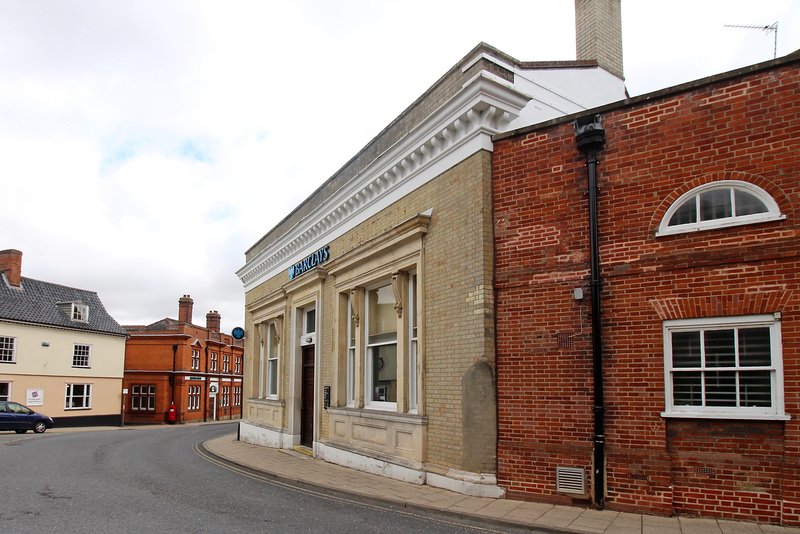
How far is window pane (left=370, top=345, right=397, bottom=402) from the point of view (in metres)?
11.7

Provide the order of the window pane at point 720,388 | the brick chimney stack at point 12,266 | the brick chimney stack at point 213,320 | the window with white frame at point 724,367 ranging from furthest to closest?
the brick chimney stack at point 213,320
the brick chimney stack at point 12,266
the window pane at point 720,388
the window with white frame at point 724,367

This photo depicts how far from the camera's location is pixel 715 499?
6.83 meters

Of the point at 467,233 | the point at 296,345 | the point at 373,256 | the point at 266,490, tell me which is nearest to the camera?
the point at 467,233

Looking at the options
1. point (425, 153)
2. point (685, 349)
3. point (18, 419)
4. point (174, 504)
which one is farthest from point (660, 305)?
point (18, 419)

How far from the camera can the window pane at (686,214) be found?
24.4 feet

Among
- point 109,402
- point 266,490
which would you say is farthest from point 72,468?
point 109,402

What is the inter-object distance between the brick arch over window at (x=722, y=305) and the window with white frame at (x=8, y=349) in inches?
1332

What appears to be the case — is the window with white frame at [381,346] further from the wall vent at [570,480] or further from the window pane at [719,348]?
the window pane at [719,348]

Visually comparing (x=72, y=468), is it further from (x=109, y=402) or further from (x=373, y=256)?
(x=109, y=402)

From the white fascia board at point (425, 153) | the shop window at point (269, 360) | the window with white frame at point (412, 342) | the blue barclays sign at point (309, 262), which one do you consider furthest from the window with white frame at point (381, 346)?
the shop window at point (269, 360)

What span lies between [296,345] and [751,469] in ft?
40.1

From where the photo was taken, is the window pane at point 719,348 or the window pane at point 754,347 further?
the window pane at point 719,348

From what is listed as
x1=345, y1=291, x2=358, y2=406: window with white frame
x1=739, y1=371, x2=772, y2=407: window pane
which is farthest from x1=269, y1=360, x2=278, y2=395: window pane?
x1=739, y1=371, x2=772, y2=407: window pane

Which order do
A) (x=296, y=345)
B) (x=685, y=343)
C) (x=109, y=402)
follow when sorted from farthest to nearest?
(x=109, y=402) < (x=296, y=345) < (x=685, y=343)
